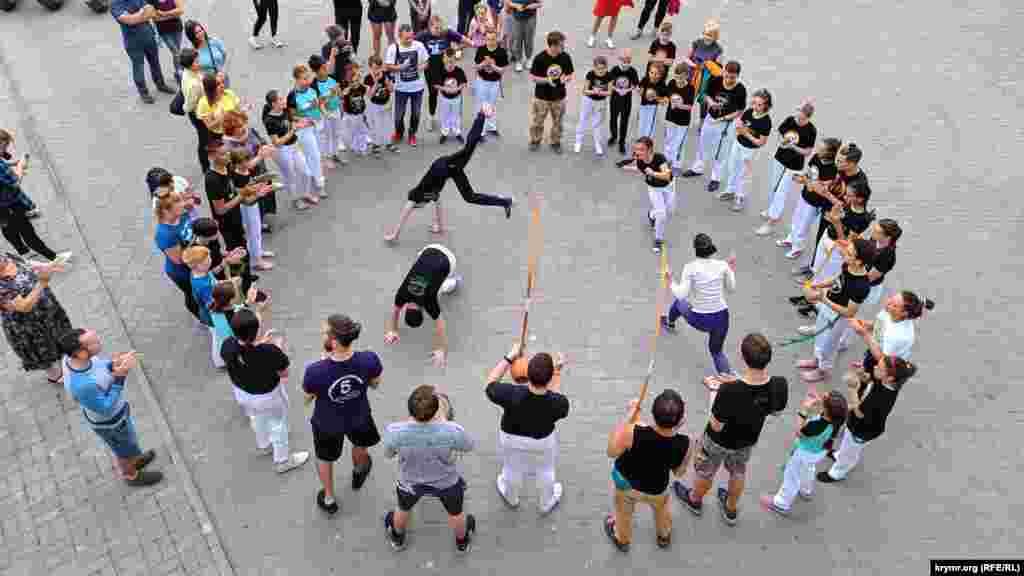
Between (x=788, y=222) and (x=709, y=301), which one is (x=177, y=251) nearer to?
(x=709, y=301)

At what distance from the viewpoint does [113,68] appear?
14.2m

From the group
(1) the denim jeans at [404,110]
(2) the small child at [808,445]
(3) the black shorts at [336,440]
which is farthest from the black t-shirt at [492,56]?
(2) the small child at [808,445]

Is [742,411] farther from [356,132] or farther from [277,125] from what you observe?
[356,132]

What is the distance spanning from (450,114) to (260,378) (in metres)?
6.57

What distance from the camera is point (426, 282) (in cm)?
834

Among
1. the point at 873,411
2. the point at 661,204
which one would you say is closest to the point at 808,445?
the point at 873,411

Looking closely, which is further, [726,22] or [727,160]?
[726,22]

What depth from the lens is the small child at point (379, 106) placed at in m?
11.5

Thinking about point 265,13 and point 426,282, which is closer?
point 426,282

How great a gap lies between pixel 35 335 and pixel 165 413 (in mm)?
1443

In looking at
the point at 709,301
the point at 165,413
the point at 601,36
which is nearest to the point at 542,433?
the point at 709,301

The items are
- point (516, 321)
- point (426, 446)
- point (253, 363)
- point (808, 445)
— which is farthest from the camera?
point (516, 321)

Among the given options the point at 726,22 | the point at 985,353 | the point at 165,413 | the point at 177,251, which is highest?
the point at 726,22

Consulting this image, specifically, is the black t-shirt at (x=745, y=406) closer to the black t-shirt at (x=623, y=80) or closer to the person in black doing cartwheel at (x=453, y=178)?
the person in black doing cartwheel at (x=453, y=178)
